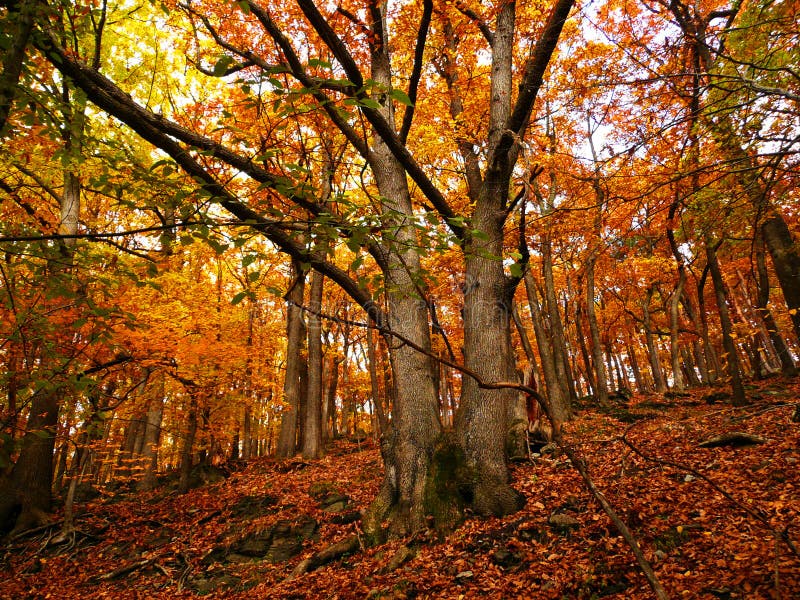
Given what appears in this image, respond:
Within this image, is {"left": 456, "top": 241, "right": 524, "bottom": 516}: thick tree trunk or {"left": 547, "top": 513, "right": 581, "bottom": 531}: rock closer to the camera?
{"left": 547, "top": 513, "right": 581, "bottom": 531}: rock

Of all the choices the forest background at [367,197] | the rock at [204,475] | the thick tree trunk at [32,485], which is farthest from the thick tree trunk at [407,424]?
the rock at [204,475]

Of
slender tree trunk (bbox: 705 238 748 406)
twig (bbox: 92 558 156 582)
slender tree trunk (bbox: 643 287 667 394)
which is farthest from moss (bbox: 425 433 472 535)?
slender tree trunk (bbox: 643 287 667 394)

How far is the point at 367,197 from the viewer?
338 inches

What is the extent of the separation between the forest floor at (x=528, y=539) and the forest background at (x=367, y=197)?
0.67 meters

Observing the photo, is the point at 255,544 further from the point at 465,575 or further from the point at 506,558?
the point at 506,558

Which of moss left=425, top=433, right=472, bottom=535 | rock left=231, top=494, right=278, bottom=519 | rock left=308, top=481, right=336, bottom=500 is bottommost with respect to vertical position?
rock left=231, top=494, right=278, bottom=519

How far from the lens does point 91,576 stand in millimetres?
6992

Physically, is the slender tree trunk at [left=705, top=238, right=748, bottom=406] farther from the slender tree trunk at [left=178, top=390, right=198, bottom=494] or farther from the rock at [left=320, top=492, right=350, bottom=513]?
the slender tree trunk at [left=178, top=390, right=198, bottom=494]

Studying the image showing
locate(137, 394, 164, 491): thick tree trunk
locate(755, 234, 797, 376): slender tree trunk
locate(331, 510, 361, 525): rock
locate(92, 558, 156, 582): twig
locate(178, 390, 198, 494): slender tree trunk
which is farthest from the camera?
locate(137, 394, 164, 491): thick tree trunk

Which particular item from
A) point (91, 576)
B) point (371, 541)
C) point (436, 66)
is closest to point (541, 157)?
point (436, 66)

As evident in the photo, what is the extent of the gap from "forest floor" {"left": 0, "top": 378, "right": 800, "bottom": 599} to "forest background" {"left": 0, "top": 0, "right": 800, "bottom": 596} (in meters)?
0.67

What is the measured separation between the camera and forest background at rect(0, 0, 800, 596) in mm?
2631

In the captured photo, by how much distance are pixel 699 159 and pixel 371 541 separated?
7828 millimetres

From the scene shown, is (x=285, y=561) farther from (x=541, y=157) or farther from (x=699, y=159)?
(x=541, y=157)
